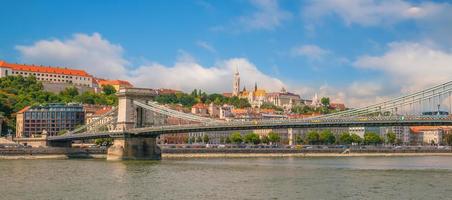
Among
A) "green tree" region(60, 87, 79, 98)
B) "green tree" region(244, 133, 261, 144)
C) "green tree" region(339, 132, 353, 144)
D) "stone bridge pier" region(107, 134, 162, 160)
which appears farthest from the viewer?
"green tree" region(60, 87, 79, 98)

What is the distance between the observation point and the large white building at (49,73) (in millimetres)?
121500

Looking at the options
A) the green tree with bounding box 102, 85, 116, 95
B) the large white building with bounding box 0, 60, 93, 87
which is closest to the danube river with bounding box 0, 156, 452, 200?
the large white building with bounding box 0, 60, 93, 87

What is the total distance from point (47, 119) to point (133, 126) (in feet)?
134

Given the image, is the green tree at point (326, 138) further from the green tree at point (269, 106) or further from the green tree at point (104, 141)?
the green tree at point (269, 106)

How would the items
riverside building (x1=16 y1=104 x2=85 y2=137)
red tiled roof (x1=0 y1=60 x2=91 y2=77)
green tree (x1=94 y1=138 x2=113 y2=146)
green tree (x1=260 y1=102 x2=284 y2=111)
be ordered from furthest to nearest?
green tree (x1=260 y1=102 x2=284 y2=111) → red tiled roof (x1=0 y1=60 x2=91 y2=77) → riverside building (x1=16 y1=104 x2=85 y2=137) → green tree (x1=94 y1=138 x2=113 y2=146)

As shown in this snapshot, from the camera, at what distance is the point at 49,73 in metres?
127

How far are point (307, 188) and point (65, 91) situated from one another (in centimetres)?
9613

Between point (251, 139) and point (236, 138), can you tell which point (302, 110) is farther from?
point (236, 138)

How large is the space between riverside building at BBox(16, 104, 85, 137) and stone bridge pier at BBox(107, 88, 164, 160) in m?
35.7

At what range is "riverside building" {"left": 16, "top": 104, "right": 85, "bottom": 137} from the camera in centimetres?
9150

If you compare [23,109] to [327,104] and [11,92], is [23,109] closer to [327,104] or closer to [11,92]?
[11,92]

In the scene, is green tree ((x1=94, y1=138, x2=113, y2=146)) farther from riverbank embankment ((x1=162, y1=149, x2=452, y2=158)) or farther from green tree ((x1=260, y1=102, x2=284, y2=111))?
green tree ((x1=260, y1=102, x2=284, y2=111))

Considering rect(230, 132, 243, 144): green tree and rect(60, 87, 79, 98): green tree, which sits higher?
rect(60, 87, 79, 98): green tree

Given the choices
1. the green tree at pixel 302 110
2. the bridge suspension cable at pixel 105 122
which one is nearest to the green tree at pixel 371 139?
the green tree at pixel 302 110
